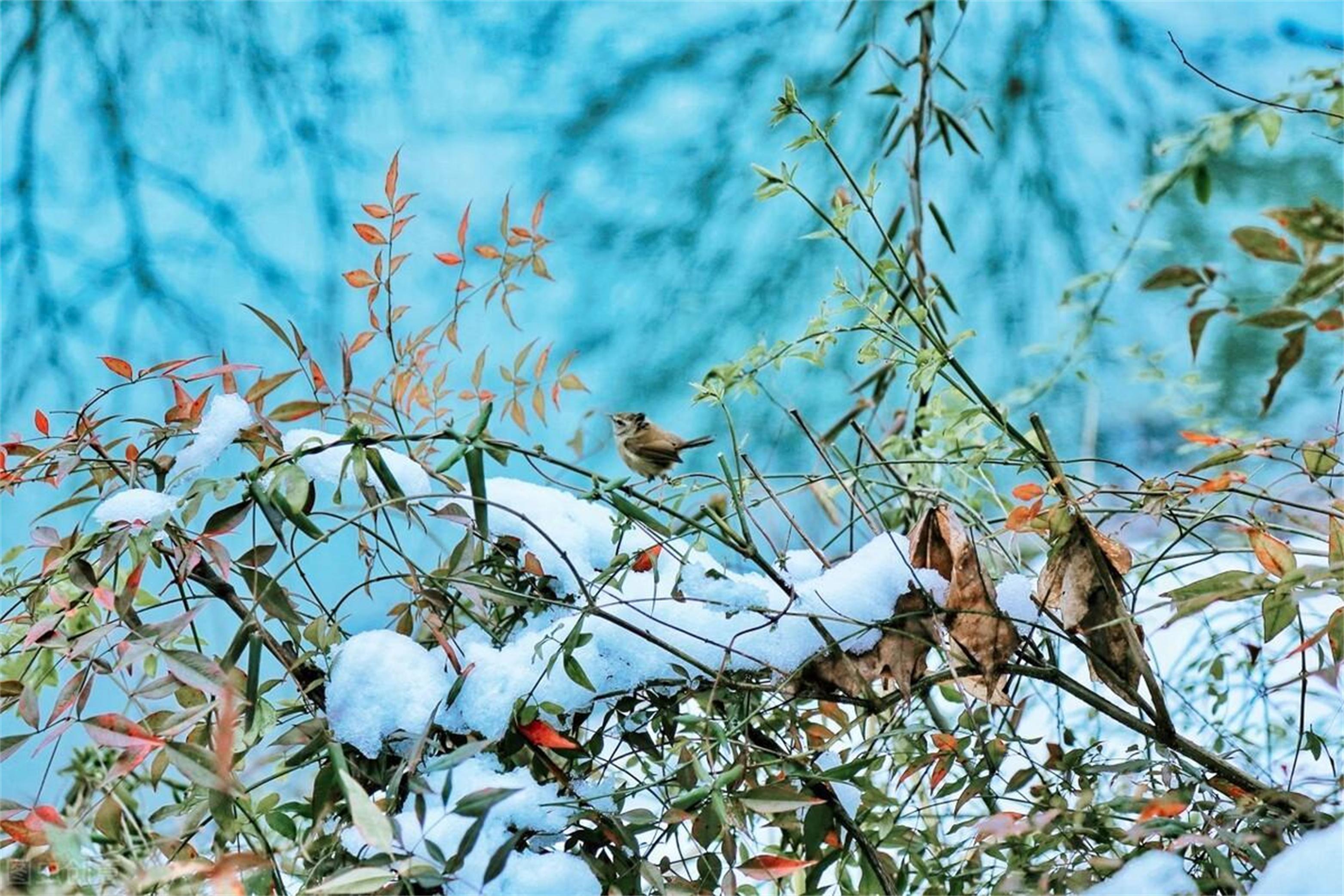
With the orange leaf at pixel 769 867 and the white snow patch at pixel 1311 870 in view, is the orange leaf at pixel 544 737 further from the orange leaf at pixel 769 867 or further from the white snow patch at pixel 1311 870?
the white snow patch at pixel 1311 870

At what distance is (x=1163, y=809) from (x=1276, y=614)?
0.32ft

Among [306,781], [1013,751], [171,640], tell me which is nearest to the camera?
[171,640]

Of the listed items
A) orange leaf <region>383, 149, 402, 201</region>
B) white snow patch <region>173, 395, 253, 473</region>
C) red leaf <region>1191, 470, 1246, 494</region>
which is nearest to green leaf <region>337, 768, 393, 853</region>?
white snow patch <region>173, 395, 253, 473</region>

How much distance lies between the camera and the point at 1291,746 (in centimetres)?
96

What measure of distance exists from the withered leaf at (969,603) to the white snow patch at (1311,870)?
5.6 inches

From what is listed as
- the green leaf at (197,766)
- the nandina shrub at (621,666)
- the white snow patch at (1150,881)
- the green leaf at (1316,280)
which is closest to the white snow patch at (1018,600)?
the nandina shrub at (621,666)

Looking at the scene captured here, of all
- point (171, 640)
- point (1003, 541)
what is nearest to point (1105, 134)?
point (1003, 541)

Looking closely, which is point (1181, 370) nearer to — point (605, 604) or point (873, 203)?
point (873, 203)

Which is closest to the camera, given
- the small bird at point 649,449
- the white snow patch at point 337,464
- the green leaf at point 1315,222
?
the green leaf at point 1315,222

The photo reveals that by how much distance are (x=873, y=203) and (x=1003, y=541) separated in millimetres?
664

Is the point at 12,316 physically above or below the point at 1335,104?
above

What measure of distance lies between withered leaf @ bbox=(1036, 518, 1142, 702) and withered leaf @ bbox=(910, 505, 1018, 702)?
0.08ft

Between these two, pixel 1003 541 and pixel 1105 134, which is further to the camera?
pixel 1105 134

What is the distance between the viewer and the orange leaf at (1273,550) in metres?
0.51
